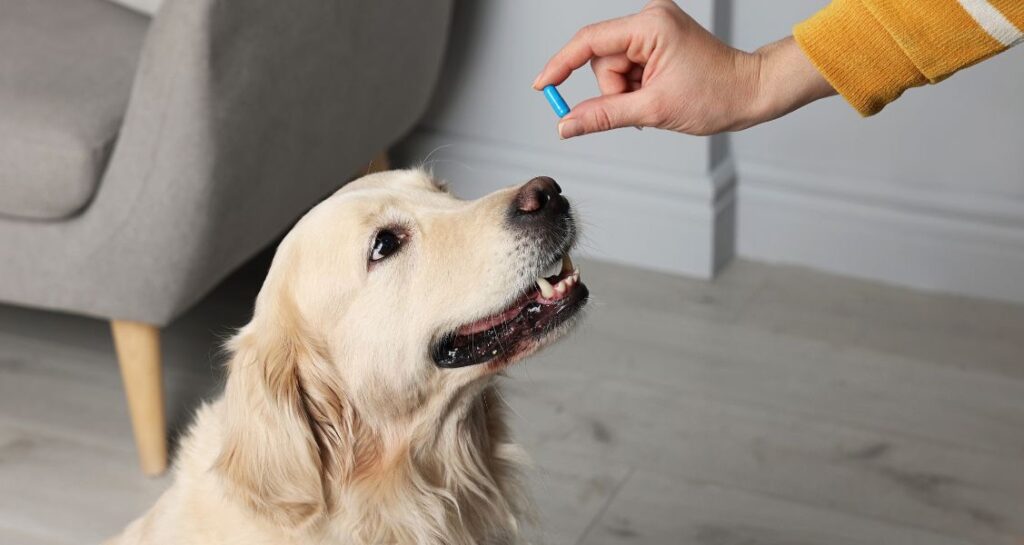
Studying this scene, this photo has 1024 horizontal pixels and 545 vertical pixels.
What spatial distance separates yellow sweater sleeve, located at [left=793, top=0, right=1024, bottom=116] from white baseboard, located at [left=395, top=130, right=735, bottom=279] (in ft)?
4.62

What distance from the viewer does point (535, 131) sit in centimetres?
288

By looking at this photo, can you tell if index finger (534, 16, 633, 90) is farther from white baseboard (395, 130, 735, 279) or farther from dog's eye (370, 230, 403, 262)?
white baseboard (395, 130, 735, 279)

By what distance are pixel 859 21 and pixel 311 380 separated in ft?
2.23

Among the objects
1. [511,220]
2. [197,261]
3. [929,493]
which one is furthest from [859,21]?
[197,261]

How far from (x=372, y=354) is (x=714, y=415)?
→ 3.50ft

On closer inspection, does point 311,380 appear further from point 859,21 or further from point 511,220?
point 859,21

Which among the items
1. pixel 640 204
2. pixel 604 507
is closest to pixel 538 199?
pixel 604 507

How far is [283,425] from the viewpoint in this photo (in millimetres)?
1354

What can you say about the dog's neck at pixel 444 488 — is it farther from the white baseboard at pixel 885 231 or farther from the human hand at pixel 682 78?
the white baseboard at pixel 885 231

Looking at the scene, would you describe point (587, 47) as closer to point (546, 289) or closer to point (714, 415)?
point (546, 289)

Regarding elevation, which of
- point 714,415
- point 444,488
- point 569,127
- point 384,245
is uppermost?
point 569,127

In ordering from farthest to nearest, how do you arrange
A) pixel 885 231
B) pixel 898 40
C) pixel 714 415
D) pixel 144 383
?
pixel 885 231, pixel 714 415, pixel 144 383, pixel 898 40

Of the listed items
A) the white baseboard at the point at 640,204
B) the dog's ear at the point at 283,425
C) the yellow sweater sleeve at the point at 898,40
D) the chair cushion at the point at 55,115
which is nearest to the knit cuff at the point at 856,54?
the yellow sweater sleeve at the point at 898,40

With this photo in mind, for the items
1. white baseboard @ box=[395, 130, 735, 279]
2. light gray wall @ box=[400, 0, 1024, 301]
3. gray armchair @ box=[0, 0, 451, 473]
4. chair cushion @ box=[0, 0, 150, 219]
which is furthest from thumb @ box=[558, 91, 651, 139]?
white baseboard @ box=[395, 130, 735, 279]
